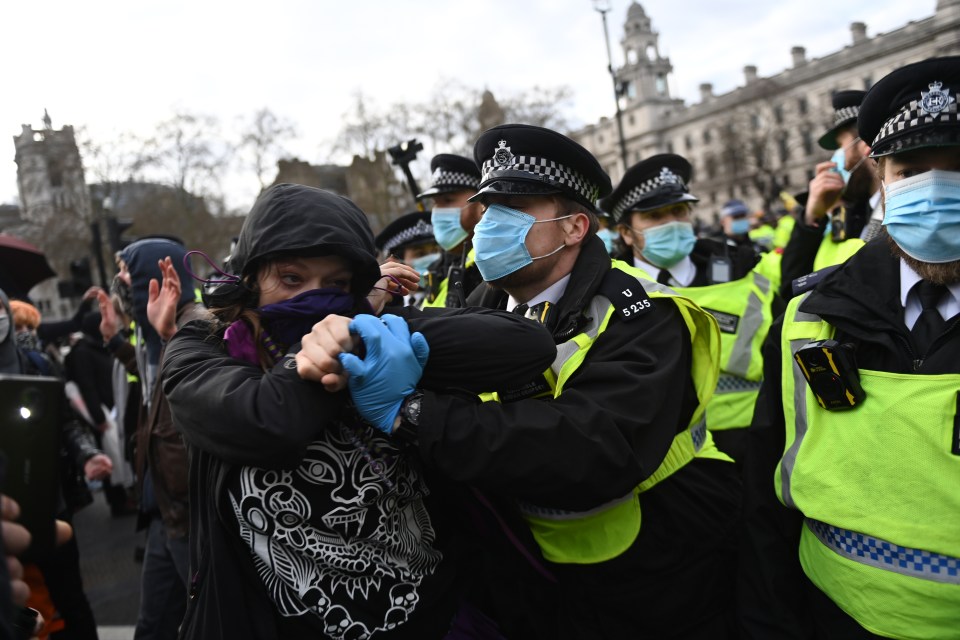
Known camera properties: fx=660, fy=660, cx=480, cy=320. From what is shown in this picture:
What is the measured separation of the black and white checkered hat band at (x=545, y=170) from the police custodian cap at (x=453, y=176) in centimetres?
274

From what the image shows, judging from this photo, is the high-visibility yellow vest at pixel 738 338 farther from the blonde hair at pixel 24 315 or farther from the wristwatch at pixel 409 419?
the blonde hair at pixel 24 315

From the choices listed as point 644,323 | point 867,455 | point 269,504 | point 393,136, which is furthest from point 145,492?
point 393,136

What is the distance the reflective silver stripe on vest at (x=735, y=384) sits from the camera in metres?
3.81

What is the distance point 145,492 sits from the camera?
3.33 m

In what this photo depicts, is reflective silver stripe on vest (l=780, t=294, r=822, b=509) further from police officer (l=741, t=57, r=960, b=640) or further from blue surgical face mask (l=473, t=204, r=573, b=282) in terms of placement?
blue surgical face mask (l=473, t=204, r=573, b=282)

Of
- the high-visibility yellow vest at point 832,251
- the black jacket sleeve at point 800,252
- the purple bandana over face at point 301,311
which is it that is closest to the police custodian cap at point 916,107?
the purple bandana over face at point 301,311

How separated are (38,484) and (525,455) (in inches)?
38.8

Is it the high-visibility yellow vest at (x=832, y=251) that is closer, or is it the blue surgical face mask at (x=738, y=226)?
the high-visibility yellow vest at (x=832, y=251)

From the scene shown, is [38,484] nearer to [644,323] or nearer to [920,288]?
[644,323]

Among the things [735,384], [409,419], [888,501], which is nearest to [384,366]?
[409,419]

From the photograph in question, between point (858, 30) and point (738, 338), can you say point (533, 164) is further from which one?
point (858, 30)

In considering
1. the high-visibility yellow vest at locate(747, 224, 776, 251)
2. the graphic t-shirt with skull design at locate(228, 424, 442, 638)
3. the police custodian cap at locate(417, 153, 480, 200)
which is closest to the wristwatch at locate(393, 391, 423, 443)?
the graphic t-shirt with skull design at locate(228, 424, 442, 638)

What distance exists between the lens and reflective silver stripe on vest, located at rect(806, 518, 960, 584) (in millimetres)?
1602

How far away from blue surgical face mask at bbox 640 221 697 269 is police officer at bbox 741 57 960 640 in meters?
2.28
